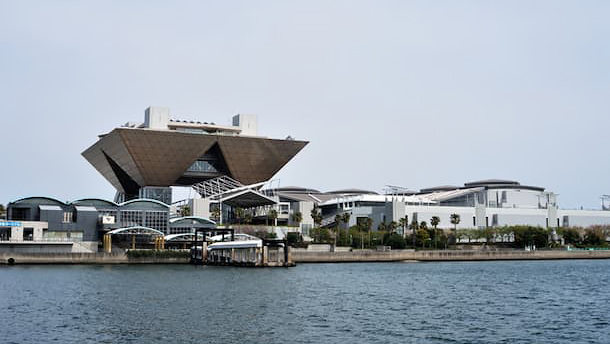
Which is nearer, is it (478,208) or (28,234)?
(28,234)

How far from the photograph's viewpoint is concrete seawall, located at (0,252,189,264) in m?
87.8

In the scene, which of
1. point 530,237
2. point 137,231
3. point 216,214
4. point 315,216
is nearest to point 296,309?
point 137,231

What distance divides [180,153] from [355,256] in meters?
43.0

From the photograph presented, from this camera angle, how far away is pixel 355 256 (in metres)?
107

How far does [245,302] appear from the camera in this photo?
1855 inches

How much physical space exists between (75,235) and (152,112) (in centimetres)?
4548

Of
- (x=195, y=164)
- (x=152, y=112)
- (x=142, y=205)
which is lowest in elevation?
(x=142, y=205)

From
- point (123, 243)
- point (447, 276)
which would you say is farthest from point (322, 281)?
point (123, 243)

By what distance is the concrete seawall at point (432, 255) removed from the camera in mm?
103688

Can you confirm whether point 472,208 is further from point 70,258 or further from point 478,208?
point 70,258

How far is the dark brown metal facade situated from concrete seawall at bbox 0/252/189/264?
39210 mm

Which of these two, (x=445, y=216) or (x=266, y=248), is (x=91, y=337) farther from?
(x=445, y=216)

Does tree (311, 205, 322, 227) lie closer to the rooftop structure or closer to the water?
the rooftop structure

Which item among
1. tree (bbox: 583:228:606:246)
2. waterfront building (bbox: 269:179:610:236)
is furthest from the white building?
tree (bbox: 583:228:606:246)
